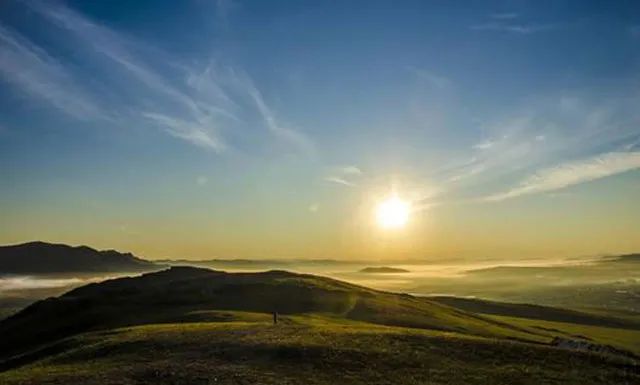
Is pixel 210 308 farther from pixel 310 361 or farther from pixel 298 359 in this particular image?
pixel 310 361

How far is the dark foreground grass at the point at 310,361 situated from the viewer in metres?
39.2

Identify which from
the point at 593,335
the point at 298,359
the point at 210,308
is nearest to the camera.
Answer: the point at 298,359

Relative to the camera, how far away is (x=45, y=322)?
4365 inches

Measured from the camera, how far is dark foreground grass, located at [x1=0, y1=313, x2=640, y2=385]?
1542 inches

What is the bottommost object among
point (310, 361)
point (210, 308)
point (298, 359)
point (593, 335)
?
point (593, 335)

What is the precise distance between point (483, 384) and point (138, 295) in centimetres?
9387

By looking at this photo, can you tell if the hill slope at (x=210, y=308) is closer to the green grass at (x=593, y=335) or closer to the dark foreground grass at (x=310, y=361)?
the green grass at (x=593, y=335)

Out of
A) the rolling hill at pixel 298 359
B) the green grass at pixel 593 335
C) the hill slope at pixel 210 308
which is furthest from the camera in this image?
the green grass at pixel 593 335

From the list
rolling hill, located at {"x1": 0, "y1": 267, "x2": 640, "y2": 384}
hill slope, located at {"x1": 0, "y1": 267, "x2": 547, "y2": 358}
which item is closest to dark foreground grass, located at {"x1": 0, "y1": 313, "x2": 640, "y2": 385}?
rolling hill, located at {"x1": 0, "y1": 267, "x2": 640, "y2": 384}

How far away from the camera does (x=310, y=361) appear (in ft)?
142

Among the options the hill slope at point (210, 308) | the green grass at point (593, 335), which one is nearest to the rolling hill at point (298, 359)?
the hill slope at point (210, 308)

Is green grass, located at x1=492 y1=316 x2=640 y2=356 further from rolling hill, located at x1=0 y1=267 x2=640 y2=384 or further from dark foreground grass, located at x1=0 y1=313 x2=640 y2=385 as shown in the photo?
dark foreground grass, located at x1=0 y1=313 x2=640 y2=385

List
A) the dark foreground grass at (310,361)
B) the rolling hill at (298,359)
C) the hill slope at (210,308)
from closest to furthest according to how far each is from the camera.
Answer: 1. the dark foreground grass at (310,361)
2. the rolling hill at (298,359)
3. the hill slope at (210,308)

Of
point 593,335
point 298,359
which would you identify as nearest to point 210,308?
point 298,359
